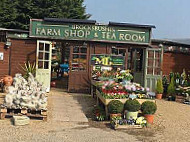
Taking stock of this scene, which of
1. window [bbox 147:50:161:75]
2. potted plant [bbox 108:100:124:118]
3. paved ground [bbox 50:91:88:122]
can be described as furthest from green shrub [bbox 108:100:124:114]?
window [bbox 147:50:161:75]

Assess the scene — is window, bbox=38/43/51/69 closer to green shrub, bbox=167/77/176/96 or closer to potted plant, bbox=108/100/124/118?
green shrub, bbox=167/77/176/96

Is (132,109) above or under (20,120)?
above

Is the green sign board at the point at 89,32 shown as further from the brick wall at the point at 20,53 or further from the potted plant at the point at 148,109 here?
the potted plant at the point at 148,109

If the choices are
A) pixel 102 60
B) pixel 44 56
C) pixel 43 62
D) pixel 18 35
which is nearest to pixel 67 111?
pixel 43 62

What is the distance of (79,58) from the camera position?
13.1 metres

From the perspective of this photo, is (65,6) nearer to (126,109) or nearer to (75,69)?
(75,69)

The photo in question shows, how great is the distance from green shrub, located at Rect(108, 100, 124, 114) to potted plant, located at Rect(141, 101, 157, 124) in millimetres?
578

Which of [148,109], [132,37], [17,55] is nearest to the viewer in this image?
[148,109]

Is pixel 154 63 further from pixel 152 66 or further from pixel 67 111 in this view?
pixel 67 111

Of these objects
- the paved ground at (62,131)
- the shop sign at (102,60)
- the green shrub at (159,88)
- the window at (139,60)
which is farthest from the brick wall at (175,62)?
the paved ground at (62,131)

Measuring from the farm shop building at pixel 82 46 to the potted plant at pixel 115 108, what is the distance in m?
5.80

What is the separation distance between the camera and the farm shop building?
12656 millimetres

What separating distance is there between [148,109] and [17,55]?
7.92 metres

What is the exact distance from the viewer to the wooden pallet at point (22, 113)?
7.15 meters
